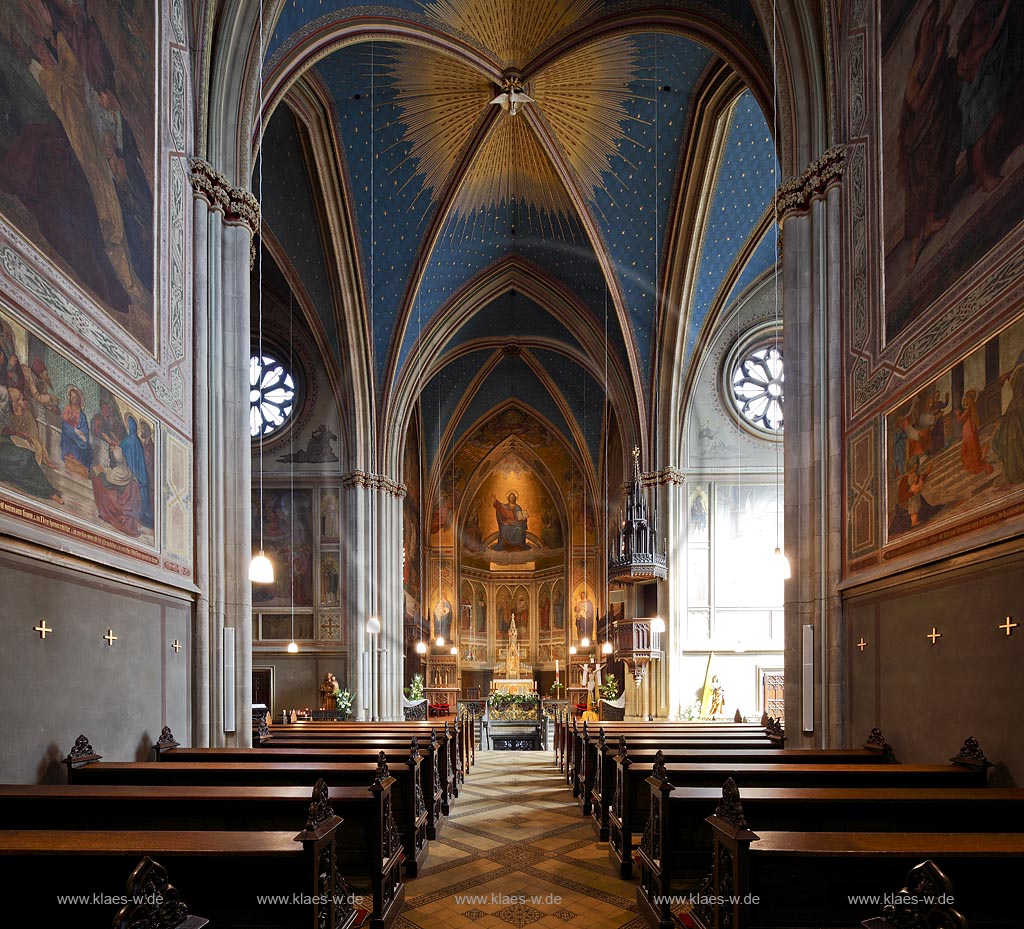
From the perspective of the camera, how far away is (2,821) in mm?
5551

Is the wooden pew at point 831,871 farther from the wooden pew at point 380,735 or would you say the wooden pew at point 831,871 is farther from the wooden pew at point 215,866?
the wooden pew at point 380,735

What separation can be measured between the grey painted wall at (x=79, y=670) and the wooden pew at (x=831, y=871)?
16.8 ft

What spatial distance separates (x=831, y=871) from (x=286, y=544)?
20328 millimetres

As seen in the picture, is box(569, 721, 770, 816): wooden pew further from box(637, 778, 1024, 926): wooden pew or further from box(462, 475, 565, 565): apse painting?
box(462, 475, 565, 565): apse painting

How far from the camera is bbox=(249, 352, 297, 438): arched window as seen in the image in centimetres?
2417

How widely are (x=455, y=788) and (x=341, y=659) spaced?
10.5m

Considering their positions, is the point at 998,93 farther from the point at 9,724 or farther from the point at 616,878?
the point at 9,724

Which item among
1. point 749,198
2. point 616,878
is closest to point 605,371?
point 749,198

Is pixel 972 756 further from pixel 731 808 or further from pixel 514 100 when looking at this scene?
pixel 514 100

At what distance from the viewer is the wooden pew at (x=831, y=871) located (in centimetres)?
421

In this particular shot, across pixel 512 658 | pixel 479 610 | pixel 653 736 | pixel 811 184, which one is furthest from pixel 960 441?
pixel 479 610

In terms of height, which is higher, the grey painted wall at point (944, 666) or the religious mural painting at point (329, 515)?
the religious mural painting at point (329, 515)

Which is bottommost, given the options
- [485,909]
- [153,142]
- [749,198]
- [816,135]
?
[485,909]

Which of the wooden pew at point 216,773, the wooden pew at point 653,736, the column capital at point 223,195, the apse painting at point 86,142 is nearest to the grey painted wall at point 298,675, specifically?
the wooden pew at point 653,736
